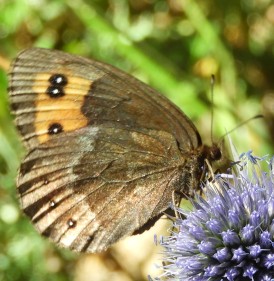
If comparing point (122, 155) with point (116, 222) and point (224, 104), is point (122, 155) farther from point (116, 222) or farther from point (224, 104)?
point (224, 104)

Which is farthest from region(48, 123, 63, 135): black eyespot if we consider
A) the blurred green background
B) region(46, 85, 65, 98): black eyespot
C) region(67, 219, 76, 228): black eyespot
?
the blurred green background

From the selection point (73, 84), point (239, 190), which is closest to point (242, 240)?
point (239, 190)

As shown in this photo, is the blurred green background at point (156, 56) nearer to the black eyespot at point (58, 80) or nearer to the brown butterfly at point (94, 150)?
the brown butterfly at point (94, 150)

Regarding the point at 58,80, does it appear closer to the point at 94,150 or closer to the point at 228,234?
the point at 94,150

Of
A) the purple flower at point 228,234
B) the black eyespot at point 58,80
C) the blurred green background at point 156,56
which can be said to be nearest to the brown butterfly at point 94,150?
the black eyespot at point 58,80

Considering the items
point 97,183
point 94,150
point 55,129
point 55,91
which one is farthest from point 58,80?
point 97,183

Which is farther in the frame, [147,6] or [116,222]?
[147,6]

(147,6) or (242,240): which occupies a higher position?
(147,6)
